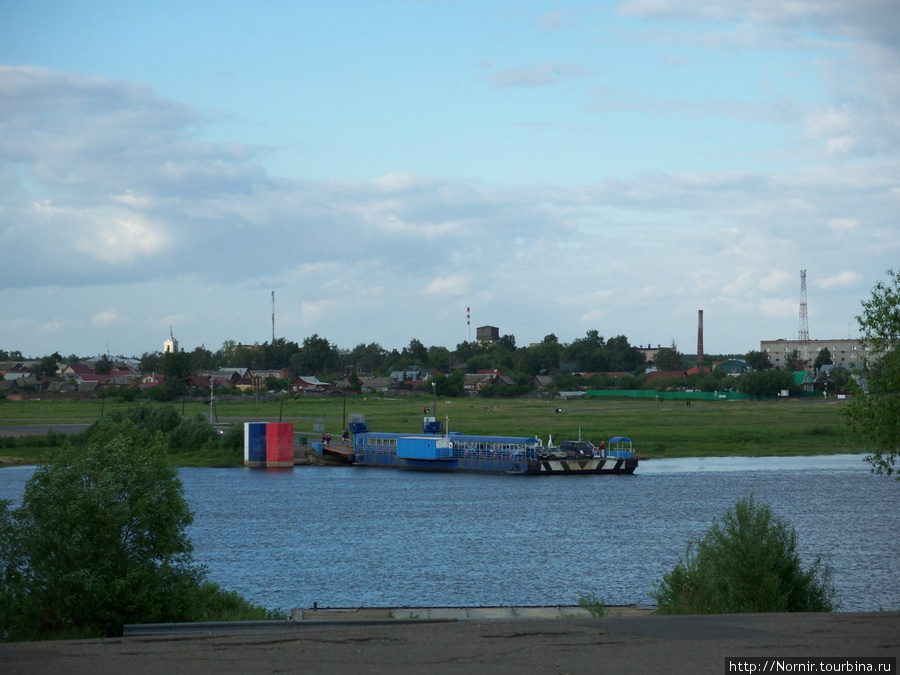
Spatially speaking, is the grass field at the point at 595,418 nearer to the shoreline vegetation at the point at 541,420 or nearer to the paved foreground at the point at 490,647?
the shoreline vegetation at the point at 541,420

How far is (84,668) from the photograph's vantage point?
54.2 ft

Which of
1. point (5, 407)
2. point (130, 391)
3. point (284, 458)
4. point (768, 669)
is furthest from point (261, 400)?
point (768, 669)

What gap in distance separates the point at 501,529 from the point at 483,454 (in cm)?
3879

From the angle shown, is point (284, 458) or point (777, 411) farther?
point (777, 411)

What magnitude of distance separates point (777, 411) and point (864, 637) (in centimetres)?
12861

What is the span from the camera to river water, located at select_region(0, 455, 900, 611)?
37781 mm

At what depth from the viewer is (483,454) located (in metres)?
93.7

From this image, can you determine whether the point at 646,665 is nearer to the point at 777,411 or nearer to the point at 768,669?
the point at 768,669

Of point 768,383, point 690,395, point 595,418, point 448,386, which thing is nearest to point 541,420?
point 595,418

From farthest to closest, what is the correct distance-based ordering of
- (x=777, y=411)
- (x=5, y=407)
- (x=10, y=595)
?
1. (x=5, y=407)
2. (x=777, y=411)
3. (x=10, y=595)

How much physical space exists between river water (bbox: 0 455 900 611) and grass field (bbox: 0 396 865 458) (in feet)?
36.5

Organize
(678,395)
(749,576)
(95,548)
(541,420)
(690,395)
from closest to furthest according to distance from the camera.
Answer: (95,548)
(749,576)
(541,420)
(690,395)
(678,395)

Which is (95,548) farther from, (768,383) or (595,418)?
(768,383)

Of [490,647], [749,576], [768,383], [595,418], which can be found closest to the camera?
[490,647]
